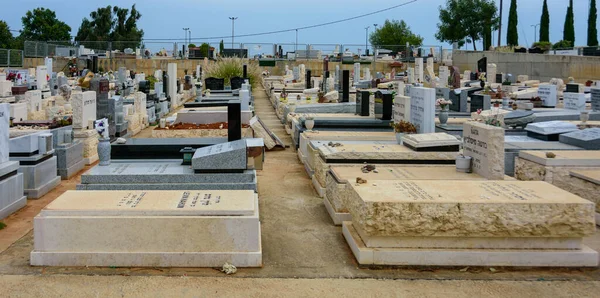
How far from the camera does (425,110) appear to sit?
10508 millimetres

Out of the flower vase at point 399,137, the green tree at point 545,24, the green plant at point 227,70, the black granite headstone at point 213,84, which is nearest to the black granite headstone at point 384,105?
the flower vase at point 399,137

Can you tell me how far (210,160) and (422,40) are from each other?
74.5m

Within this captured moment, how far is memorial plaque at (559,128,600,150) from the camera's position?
954cm

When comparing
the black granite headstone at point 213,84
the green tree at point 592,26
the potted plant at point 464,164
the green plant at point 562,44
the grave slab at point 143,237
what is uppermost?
the green tree at point 592,26

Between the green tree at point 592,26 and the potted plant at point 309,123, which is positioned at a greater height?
the green tree at point 592,26

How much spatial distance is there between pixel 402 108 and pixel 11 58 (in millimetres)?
38988

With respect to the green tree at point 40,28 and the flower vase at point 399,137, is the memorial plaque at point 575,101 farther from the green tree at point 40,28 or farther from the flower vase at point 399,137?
the green tree at point 40,28

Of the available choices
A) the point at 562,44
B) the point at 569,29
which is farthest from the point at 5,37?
the point at 569,29

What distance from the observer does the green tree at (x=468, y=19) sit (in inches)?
2547

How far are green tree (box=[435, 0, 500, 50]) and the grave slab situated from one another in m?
62.3

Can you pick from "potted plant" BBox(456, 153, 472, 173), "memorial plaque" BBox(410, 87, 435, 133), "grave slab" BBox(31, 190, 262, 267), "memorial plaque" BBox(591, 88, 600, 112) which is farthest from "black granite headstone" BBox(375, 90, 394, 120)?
"grave slab" BBox(31, 190, 262, 267)

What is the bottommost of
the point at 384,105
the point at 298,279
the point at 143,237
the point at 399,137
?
the point at 298,279

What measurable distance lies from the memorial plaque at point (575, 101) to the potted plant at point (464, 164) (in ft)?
32.0

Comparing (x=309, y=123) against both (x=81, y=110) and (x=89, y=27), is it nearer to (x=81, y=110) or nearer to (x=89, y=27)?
(x=81, y=110)
